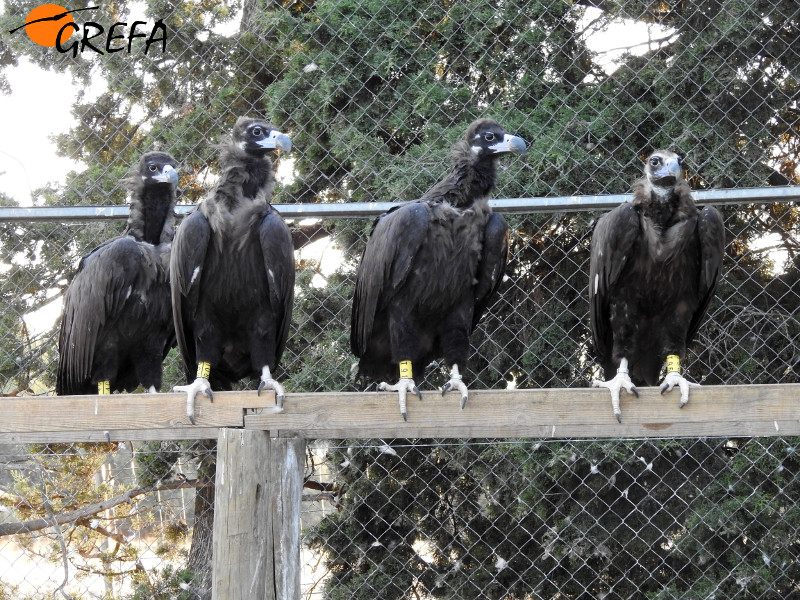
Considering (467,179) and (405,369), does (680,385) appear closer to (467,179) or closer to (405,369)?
(405,369)

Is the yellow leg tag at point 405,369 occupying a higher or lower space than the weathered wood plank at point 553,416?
higher

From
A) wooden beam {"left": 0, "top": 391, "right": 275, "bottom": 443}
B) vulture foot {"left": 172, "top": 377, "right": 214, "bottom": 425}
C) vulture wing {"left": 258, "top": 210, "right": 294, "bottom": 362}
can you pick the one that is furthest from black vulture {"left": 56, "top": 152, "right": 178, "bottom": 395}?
vulture foot {"left": 172, "top": 377, "right": 214, "bottom": 425}

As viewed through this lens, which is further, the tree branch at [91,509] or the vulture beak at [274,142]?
the tree branch at [91,509]

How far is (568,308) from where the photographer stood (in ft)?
14.6

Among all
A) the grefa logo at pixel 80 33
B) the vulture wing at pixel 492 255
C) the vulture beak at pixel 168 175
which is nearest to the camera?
the vulture wing at pixel 492 255

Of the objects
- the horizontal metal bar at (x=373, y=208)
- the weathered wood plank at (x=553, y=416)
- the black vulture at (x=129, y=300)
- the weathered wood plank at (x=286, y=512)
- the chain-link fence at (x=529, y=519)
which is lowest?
the chain-link fence at (x=529, y=519)

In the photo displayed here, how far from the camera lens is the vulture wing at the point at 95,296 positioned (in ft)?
12.3

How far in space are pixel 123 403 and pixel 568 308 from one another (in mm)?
2475

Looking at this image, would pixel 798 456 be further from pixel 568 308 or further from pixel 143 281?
pixel 143 281

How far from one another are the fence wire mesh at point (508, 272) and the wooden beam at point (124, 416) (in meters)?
1.45

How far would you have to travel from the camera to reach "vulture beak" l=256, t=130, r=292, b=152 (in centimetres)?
338

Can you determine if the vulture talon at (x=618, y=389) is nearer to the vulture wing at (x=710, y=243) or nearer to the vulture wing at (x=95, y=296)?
the vulture wing at (x=710, y=243)

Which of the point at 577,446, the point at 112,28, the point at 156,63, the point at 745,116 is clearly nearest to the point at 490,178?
the point at 577,446

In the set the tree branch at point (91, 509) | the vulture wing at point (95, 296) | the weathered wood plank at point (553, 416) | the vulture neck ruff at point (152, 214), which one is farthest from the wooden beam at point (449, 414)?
the tree branch at point (91, 509)
